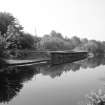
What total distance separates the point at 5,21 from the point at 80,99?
1314 inches

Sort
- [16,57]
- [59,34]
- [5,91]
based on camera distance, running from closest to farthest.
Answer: [5,91], [16,57], [59,34]

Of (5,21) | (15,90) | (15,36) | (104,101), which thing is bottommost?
(15,90)

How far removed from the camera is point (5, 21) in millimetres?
38125

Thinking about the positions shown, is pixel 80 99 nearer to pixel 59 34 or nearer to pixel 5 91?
pixel 5 91

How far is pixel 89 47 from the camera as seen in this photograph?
79.0 m

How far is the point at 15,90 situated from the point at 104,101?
7.24 meters

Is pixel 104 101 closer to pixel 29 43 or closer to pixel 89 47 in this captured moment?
pixel 29 43

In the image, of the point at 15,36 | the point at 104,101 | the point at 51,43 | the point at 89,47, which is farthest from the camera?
the point at 89,47

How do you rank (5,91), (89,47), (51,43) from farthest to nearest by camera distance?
(89,47)
(51,43)
(5,91)

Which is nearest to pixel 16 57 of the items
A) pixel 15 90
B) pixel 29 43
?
pixel 29 43

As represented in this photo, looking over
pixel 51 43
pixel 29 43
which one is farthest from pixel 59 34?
pixel 29 43

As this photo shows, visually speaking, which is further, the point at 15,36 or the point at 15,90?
the point at 15,36

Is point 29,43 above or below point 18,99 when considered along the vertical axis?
above

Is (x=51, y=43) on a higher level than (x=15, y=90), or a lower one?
higher
